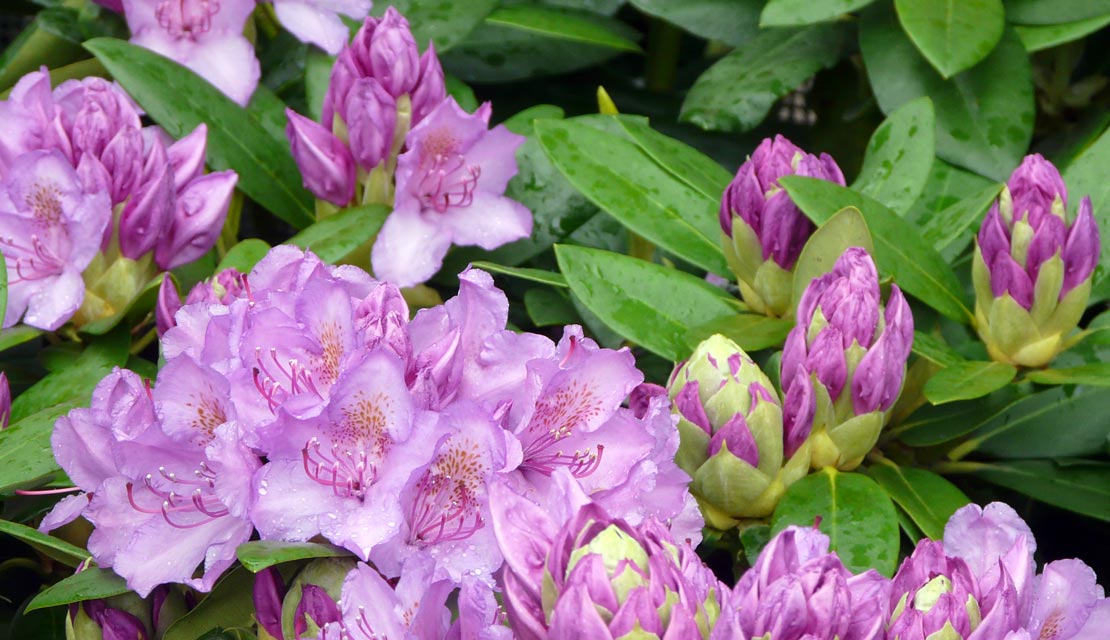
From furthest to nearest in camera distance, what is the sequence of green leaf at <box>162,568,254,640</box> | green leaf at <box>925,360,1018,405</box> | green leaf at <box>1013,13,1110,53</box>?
green leaf at <box>1013,13,1110,53</box>, green leaf at <box>925,360,1018,405</box>, green leaf at <box>162,568,254,640</box>

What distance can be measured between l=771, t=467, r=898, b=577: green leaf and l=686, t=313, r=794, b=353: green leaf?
118 mm

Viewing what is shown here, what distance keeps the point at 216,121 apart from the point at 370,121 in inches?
7.1

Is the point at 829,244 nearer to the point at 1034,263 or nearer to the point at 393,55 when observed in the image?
the point at 1034,263

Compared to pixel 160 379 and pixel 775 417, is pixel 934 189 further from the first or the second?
pixel 160 379

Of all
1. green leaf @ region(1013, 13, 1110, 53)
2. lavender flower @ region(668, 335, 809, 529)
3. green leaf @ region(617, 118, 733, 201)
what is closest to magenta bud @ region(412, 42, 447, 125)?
green leaf @ region(617, 118, 733, 201)

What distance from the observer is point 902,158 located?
46.8 inches

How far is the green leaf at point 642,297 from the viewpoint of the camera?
104cm

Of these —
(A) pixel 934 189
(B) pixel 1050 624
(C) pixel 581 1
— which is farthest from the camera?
(C) pixel 581 1

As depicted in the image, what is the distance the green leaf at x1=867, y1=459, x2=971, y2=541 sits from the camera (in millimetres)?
957

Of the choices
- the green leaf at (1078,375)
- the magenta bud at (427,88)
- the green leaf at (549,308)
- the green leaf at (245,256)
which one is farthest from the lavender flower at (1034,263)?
the green leaf at (245,256)

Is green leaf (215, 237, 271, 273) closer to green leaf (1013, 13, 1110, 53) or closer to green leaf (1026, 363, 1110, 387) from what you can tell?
Result: green leaf (1026, 363, 1110, 387)

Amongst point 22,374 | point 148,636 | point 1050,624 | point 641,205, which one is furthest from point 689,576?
point 22,374

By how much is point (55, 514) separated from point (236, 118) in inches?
19.2

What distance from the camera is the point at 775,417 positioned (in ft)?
3.00
